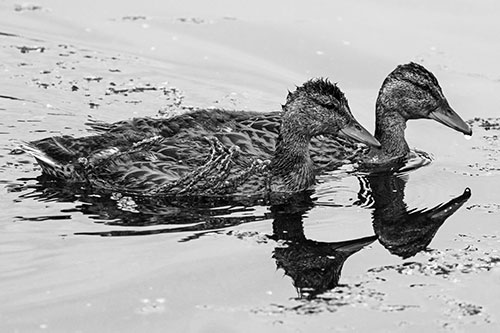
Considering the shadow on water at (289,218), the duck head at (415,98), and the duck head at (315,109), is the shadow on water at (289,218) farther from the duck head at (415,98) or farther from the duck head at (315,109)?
the duck head at (415,98)

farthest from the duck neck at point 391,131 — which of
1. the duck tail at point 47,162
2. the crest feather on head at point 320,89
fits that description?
the duck tail at point 47,162

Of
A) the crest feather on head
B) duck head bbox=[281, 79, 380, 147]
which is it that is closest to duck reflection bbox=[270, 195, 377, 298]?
duck head bbox=[281, 79, 380, 147]

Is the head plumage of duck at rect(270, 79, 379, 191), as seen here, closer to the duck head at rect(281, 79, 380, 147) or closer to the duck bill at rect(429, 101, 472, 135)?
the duck head at rect(281, 79, 380, 147)

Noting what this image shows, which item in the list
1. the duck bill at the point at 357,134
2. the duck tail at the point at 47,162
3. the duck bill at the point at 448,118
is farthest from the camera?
the duck bill at the point at 448,118

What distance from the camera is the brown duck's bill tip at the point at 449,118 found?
13.2 metres

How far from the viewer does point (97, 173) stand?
11648 millimetres

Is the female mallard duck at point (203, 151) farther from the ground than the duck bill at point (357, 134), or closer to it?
closer to it

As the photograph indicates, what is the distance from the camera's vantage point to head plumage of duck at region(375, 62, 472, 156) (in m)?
13.5

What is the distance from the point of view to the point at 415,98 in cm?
1356

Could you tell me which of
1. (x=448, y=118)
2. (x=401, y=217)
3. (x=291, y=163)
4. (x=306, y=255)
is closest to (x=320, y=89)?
(x=291, y=163)

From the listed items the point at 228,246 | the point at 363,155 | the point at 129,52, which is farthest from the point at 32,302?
the point at 129,52

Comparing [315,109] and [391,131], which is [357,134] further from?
[391,131]

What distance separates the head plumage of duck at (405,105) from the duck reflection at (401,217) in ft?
3.55

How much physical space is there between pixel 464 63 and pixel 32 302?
31.5 feet
